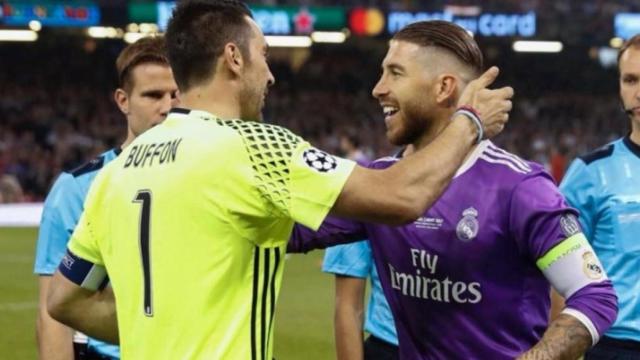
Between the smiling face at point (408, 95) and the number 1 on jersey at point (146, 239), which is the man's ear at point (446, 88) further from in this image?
the number 1 on jersey at point (146, 239)

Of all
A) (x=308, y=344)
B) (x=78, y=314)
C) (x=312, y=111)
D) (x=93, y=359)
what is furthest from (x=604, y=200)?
(x=312, y=111)

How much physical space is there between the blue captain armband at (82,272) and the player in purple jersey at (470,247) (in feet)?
2.00

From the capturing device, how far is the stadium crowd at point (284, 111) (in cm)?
3088

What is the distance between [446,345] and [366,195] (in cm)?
74

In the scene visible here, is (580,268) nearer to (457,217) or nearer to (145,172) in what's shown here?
(457,217)

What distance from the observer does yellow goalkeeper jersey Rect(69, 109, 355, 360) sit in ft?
9.61

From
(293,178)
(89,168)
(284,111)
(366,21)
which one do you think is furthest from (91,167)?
(284,111)

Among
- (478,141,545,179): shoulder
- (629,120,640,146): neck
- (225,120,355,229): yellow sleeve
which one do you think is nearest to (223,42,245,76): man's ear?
(225,120,355,229): yellow sleeve

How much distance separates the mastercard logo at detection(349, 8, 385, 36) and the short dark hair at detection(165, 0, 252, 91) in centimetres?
2762

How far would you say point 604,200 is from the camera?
502 centimetres

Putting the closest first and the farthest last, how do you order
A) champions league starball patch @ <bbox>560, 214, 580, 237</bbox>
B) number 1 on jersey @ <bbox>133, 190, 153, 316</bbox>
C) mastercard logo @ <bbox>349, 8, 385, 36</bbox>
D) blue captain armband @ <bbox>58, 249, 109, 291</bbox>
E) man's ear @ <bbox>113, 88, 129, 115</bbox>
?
number 1 on jersey @ <bbox>133, 190, 153, 316</bbox>
champions league starball patch @ <bbox>560, 214, 580, 237</bbox>
blue captain armband @ <bbox>58, 249, 109, 291</bbox>
man's ear @ <bbox>113, 88, 129, 115</bbox>
mastercard logo @ <bbox>349, 8, 385, 36</bbox>

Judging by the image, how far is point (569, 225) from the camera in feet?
10.7

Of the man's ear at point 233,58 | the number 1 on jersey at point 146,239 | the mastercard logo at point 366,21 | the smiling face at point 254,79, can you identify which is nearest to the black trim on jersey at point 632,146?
the smiling face at point 254,79

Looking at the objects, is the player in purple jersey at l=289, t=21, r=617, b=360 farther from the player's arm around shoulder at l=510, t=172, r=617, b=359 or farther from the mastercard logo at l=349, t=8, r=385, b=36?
the mastercard logo at l=349, t=8, r=385, b=36
